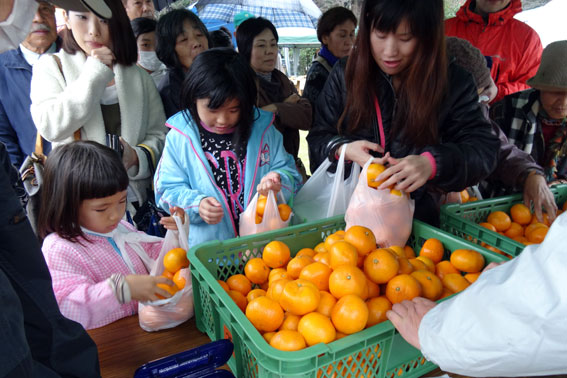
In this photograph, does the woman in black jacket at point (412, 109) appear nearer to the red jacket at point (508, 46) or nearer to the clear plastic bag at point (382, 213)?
the clear plastic bag at point (382, 213)

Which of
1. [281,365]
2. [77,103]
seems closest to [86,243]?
[77,103]

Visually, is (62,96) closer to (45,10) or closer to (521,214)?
(45,10)

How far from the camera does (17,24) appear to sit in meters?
0.85

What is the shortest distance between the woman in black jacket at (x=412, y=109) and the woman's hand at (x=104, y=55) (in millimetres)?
1294

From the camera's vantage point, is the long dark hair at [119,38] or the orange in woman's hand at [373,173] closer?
the orange in woman's hand at [373,173]

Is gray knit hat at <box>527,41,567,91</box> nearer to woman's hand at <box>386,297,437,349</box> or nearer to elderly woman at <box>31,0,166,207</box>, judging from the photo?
woman's hand at <box>386,297,437,349</box>

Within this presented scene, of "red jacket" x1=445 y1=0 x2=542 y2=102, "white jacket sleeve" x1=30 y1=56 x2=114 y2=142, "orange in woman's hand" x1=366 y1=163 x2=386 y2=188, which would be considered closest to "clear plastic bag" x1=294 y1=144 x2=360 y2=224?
"orange in woman's hand" x1=366 y1=163 x2=386 y2=188

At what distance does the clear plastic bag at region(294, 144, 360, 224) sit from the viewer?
1.77 metres

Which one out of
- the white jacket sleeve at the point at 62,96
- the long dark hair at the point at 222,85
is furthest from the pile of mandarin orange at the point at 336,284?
the white jacket sleeve at the point at 62,96

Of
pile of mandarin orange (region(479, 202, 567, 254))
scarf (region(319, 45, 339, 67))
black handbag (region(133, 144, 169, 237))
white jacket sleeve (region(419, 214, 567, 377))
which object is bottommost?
black handbag (region(133, 144, 169, 237))

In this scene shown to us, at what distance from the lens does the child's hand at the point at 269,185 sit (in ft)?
5.70

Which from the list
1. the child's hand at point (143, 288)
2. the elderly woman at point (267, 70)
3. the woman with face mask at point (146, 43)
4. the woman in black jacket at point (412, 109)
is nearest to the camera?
the child's hand at point (143, 288)

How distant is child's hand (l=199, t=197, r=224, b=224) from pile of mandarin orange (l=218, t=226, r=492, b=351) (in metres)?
0.30

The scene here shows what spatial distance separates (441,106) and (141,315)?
5.04 feet
